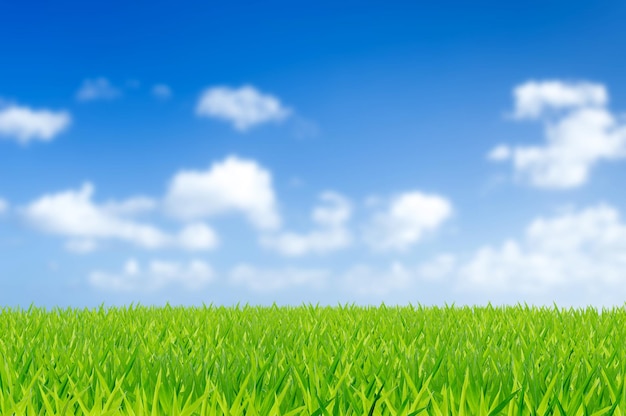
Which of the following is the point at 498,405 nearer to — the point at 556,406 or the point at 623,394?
the point at 556,406

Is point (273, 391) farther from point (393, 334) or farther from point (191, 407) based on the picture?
point (393, 334)

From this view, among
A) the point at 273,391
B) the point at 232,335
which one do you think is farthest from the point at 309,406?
the point at 232,335

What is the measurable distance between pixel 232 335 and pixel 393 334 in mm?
1120

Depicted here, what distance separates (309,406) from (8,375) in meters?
1.43

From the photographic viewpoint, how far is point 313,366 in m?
2.89

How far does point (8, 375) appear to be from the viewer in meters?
2.73

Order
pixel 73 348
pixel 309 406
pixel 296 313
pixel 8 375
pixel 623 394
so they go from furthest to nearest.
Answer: pixel 296 313
pixel 73 348
pixel 8 375
pixel 623 394
pixel 309 406

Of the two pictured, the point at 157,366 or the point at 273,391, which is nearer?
the point at 273,391

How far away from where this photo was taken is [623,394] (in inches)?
90.1

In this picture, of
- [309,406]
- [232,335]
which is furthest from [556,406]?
[232,335]

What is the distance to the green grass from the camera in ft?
7.06

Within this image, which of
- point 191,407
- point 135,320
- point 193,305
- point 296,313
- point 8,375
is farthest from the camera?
point 193,305

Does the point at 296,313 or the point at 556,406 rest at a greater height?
the point at 296,313

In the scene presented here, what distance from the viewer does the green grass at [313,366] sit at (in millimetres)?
2150
